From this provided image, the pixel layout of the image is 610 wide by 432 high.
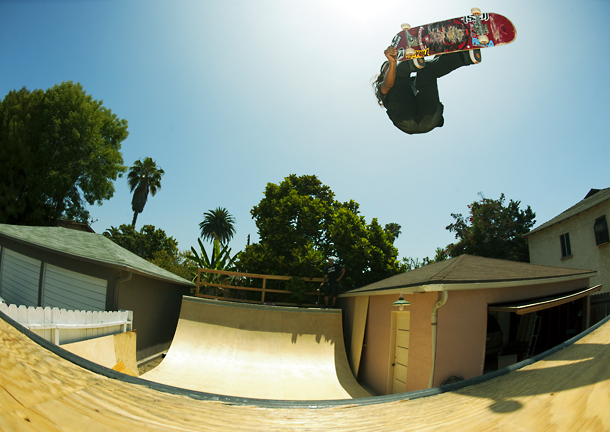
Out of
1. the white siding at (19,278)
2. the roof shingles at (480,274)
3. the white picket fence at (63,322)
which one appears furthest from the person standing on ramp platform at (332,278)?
the white siding at (19,278)

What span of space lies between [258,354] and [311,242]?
5.25 m

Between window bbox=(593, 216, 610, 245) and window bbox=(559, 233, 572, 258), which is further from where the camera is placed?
window bbox=(559, 233, 572, 258)

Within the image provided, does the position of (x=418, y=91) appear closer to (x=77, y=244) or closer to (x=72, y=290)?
(x=72, y=290)

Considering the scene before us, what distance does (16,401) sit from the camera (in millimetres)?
708

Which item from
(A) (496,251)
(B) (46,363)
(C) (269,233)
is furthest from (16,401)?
(A) (496,251)

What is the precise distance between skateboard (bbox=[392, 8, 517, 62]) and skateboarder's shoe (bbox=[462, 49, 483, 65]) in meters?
0.08

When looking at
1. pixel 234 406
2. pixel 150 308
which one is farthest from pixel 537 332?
pixel 150 308

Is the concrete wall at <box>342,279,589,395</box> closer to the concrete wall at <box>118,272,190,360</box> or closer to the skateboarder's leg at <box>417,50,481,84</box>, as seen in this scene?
the skateboarder's leg at <box>417,50,481,84</box>

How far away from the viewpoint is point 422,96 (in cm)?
392

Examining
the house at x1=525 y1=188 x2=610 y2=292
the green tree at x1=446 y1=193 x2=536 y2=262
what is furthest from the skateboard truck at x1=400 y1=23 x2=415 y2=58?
the green tree at x1=446 y1=193 x2=536 y2=262

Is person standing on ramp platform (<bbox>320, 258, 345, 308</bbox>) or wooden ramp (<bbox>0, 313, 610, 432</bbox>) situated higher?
wooden ramp (<bbox>0, 313, 610, 432</bbox>)

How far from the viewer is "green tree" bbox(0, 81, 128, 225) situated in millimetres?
18922

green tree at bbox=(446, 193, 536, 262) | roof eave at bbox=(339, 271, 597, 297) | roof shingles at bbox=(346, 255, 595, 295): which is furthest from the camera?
green tree at bbox=(446, 193, 536, 262)

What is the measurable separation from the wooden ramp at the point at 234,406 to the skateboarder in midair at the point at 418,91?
9.63 ft
